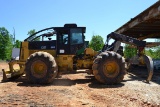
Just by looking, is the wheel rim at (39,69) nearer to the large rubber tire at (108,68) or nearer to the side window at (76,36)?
the side window at (76,36)

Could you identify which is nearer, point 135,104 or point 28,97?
point 135,104

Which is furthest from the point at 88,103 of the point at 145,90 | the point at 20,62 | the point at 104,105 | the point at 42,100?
the point at 20,62

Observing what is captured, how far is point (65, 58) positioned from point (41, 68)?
1437 mm

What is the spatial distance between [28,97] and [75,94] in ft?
5.31

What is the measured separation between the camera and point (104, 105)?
702cm

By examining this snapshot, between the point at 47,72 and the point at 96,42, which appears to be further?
the point at 96,42

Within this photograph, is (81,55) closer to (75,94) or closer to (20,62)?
(20,62)

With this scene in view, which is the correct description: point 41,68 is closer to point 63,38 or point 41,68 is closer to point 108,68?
point 63,38

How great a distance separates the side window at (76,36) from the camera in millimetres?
12461

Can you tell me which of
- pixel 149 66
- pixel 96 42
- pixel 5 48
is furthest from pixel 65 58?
pixel 5 48

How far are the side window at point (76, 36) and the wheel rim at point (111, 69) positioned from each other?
2.01 meters

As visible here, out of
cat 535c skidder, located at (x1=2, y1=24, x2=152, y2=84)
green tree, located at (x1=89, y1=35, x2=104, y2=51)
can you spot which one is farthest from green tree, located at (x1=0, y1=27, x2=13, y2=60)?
cat 535c skidder, located at (x1=2, y1=24, x2=152, y2=84)

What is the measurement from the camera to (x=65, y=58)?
1254 centimetres

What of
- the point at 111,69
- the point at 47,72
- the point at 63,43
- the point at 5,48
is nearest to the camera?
the point at 47,72
